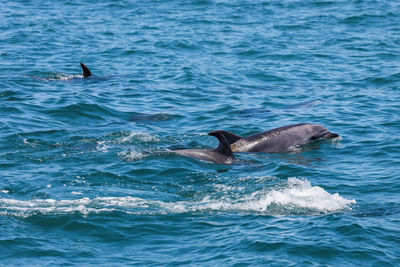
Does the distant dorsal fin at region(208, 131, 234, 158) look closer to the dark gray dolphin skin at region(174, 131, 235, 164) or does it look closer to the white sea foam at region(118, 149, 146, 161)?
the dark gray dolphin skin at region(174, 131, 235, 164)

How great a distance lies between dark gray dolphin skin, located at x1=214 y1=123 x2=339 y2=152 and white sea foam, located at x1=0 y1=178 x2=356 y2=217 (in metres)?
3.79

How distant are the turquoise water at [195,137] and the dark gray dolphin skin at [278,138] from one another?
46 cm

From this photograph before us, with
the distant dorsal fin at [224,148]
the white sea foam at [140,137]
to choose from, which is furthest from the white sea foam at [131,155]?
the distant dorsal fin at [224,148]

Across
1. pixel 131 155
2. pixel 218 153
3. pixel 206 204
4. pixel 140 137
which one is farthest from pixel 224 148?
pixel 206 204

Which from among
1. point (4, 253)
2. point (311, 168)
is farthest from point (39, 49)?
point (4, 253)

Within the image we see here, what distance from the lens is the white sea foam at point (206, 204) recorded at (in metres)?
12.9

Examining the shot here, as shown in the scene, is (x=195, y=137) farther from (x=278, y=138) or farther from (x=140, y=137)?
(x=278, y=138)

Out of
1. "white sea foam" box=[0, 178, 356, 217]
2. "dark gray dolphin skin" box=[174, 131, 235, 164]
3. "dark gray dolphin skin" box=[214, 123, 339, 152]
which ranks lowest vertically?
"dark gray dolphin skin" box=[214, 123, 339, 152]

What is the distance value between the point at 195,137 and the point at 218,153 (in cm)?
233

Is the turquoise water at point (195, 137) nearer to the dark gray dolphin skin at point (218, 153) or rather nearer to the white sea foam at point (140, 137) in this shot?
the white sea foam at point (140, 137)

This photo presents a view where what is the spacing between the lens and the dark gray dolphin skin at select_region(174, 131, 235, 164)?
54.2ft

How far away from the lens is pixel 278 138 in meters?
18.2

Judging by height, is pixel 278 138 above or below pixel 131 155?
below

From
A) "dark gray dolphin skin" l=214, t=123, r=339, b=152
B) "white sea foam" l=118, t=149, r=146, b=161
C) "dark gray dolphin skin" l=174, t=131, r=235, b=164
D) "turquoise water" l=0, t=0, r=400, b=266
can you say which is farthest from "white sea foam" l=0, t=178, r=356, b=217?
"dark gray dolphin skin" l=214, t=123, r=339, b=152
